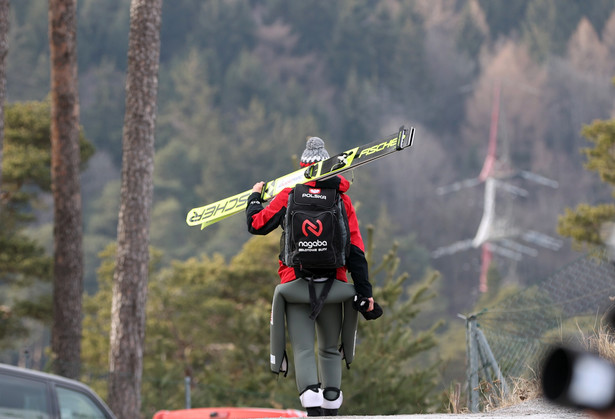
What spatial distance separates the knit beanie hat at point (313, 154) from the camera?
5.54m

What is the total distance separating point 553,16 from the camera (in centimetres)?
14312

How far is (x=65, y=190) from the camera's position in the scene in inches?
602

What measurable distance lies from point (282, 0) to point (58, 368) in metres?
147

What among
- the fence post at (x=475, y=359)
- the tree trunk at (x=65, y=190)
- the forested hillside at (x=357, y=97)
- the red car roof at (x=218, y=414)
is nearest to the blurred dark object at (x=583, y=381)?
the fence post at (x=475, y=359)

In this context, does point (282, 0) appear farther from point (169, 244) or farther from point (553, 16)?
point (169, 244)

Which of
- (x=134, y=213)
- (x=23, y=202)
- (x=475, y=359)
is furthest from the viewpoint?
(x=23, y=202)

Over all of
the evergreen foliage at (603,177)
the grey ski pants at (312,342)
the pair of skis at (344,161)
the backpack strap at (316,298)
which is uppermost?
the evergreen foliage at (603,177)

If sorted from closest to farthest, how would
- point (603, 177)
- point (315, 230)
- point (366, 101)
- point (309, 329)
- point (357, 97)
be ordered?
point (315, 230) → point (309, 329) → point (603, 177) → point (366, 101) → point (357, 97)

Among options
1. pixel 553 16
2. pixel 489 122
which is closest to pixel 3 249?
pixel 489 122

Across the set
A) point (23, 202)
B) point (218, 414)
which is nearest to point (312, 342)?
point (218, 414)

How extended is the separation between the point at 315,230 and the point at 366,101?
5292 inches

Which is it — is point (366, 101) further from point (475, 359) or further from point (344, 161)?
point (344, 161)

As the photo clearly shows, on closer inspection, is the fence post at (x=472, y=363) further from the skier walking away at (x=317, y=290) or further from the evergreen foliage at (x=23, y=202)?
the evergreen foliage at (x=23, y=202)

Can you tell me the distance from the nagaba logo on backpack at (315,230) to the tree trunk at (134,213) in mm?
6028
